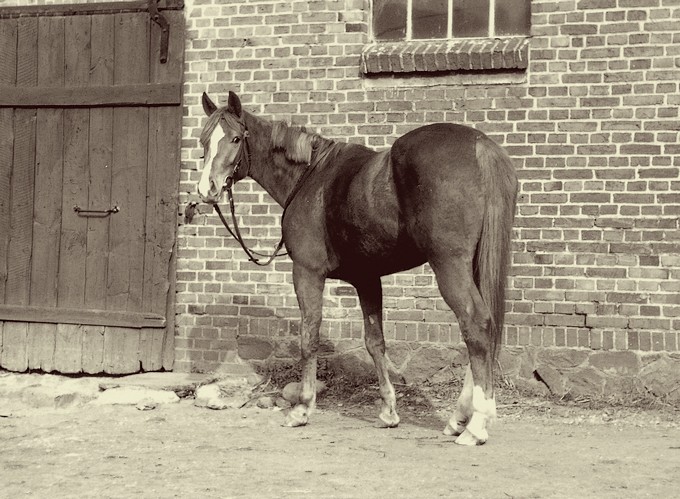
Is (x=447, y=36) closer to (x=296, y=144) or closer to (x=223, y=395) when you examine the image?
(x=296, y=144)

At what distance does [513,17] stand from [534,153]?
42.7 inches

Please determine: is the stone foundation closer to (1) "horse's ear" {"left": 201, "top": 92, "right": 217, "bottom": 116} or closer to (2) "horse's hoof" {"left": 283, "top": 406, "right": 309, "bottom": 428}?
(2) "horse's hoof" {"left": 283, "top": 406, "right": 309, "bottom": 428}

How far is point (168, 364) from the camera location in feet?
27.4

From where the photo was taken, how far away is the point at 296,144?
6680 millimetres

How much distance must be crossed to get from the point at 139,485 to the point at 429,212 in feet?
7.25

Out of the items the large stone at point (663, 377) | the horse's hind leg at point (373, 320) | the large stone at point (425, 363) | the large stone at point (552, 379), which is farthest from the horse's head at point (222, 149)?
the large stone at point (663, 377)

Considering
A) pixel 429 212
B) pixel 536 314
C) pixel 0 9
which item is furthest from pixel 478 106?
pixel 0 9

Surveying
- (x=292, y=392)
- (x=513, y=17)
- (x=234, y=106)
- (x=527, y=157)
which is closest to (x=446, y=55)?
(x=513, y=17)

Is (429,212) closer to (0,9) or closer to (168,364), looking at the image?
(168,364)

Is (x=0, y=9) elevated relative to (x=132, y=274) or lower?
elevated

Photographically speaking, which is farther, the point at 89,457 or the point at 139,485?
the point at 89,457

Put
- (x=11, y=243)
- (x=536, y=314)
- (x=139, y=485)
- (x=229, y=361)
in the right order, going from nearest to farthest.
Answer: (x=139, y=485), (x=536, y=314), (x=229, y=361), (x=11, y=243)

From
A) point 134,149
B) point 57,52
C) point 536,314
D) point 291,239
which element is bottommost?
point 536,314

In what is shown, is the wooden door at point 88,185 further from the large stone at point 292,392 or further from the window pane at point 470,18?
the window pane at point 470,18
